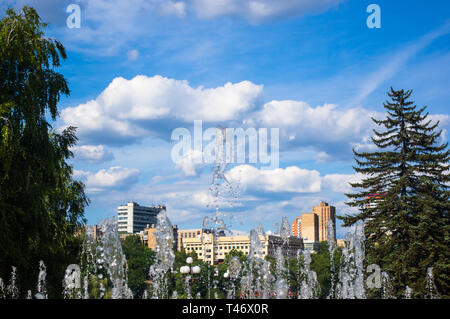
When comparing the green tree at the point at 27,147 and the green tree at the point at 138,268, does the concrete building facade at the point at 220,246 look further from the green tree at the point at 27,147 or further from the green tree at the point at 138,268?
the green tree at the point at 27,147

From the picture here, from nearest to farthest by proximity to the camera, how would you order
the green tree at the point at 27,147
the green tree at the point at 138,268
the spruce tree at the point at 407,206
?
the green tree at the point at 27,147, the spruce tree at the point at 407,206, the green tree at the point at 138,268

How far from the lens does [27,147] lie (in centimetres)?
1630

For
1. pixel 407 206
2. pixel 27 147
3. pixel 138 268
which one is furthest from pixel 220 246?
pixel 27 147

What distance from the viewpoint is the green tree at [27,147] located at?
15094 millimetres

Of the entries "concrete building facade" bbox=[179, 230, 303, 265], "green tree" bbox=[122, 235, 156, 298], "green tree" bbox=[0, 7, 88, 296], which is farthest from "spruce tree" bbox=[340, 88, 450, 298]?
"concrete building facade" bbox=[179, 230, 303, 265]

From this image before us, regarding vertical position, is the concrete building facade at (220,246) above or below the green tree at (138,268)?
above

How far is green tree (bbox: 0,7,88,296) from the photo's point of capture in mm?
15094

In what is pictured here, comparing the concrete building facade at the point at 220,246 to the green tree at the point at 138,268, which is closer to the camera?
the green tree at the point at 138,268

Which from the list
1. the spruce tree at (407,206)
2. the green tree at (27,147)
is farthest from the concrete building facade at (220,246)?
the green tree at (27,147)

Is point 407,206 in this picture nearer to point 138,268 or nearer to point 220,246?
point 138,268
